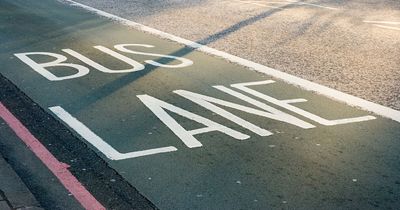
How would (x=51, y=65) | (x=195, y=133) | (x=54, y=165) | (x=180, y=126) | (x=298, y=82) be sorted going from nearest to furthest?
(x=54, y=165) → (x=195, y=133) → (x=180, y=126) → (x=298, y=82) → (x=51, y=65)

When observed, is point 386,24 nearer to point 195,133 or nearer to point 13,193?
point 195,133

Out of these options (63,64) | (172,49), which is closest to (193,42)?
(172,49)

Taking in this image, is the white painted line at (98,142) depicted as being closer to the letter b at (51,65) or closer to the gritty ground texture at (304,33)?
the letter b at (51,65)

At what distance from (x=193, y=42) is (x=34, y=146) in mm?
5804

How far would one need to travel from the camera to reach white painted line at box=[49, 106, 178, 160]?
5.79m

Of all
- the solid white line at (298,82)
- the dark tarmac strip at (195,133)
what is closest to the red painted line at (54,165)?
the dark tarmac strip at (195,133)

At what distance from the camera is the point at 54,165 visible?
552cm

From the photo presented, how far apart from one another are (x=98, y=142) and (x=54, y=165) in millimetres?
689

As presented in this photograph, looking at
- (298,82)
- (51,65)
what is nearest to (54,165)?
(51,65)

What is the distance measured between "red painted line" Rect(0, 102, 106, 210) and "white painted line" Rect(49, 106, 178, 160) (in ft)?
1.53

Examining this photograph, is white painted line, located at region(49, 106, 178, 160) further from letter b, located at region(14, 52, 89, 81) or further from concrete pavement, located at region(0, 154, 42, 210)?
letter b, located at region(14, 52, 89, 81)

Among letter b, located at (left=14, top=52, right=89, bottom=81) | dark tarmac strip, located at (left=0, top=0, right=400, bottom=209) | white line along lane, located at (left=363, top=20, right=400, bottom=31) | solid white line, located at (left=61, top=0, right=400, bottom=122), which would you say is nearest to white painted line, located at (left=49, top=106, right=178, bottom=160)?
dark tarmac strip, located at (left=0, top=0, right=400, bottom=209)

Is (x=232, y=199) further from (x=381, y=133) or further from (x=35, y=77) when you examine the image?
(x=35, y=77)

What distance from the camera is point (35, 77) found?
8.52 m
